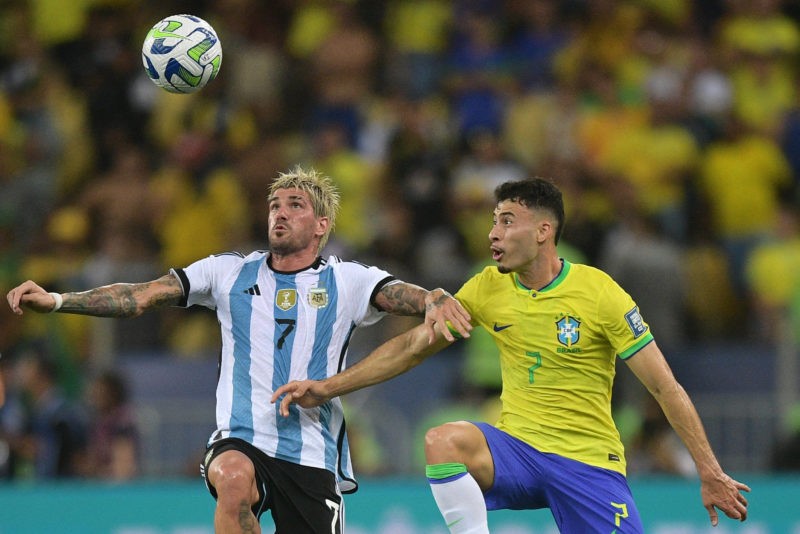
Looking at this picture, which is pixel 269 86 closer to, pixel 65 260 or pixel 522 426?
pixel 65 260

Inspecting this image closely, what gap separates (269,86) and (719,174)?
4.48 metres

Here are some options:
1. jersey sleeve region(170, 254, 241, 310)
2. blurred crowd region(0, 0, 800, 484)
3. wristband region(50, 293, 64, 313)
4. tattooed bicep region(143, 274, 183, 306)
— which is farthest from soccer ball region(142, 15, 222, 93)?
blurred crowd region(0, 0, 800, 484)

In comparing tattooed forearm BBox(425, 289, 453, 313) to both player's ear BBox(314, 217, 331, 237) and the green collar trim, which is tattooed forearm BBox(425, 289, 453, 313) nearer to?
the green collar trim

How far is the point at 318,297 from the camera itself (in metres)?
7.67

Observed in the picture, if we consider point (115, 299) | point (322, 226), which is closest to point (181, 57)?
point (322, 226)

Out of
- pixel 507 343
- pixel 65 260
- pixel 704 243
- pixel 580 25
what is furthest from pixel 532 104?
pixel 507 343

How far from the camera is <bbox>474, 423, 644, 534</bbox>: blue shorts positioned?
7332 millimetres

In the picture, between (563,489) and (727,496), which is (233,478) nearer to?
(563,489)

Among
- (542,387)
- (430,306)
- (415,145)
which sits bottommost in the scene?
(542,387)

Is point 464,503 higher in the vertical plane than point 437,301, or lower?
lower

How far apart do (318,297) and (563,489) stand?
1592 millimetres

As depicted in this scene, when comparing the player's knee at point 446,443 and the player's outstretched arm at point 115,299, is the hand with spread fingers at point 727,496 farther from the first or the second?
the player's outstretched arm at point 115,299

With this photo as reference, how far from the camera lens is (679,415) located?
23.6 feet

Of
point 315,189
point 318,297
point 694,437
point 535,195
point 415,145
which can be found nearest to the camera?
point 694,437
